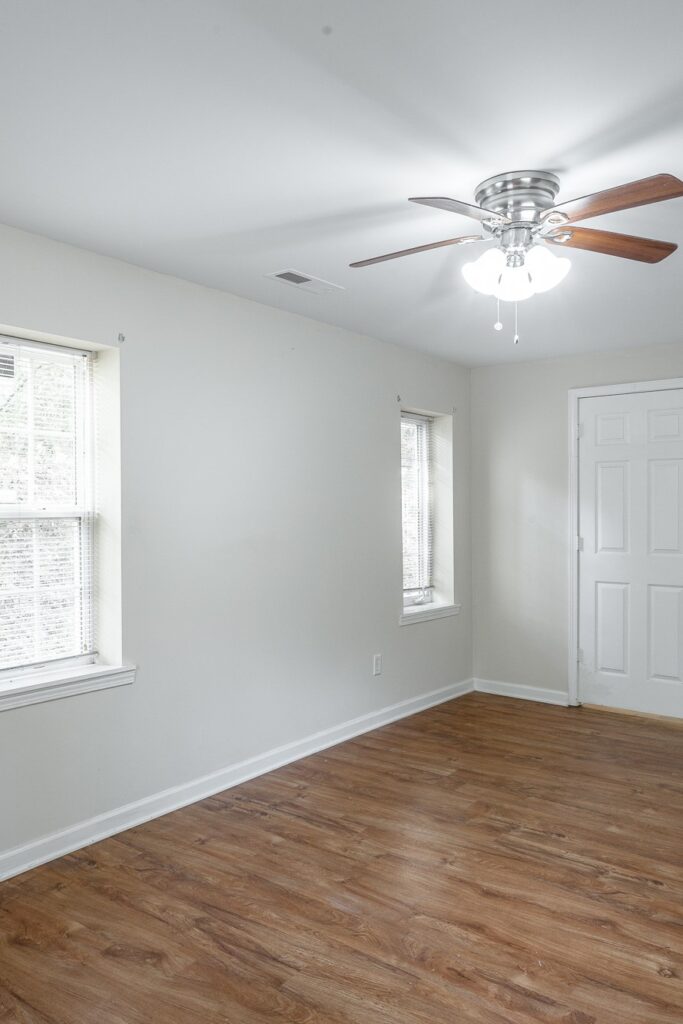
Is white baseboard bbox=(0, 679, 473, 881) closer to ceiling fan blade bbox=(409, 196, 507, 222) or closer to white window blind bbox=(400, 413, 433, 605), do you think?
white window blind bbox=(400, 413, 433, 605)

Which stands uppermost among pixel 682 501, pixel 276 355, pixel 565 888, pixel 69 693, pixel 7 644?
pixel 276 355

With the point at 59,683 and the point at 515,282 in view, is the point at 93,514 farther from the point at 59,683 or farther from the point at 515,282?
the point at 515,282

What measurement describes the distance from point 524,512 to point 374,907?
3.43m

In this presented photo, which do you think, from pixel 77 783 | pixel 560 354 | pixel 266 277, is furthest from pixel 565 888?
pixel 560 354

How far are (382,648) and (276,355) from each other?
6.34 ft

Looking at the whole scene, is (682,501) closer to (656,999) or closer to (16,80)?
(656,999)

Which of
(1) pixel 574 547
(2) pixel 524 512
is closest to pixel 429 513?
(2) pixel 524 512

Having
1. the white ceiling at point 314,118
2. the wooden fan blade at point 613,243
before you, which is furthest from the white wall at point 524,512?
the wooden fan blade at point 613,243

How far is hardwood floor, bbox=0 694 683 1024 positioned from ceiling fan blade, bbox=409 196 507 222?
7.11 feet

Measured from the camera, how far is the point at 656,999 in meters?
2.15

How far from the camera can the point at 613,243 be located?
2.42 m

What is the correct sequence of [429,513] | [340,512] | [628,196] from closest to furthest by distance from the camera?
[628,196]
[340,512]
[429,513]

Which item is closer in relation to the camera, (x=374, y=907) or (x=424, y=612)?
(x=374, y=907)

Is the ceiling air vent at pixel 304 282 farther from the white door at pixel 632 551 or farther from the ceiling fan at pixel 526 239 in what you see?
the white door at pixel 632 551
